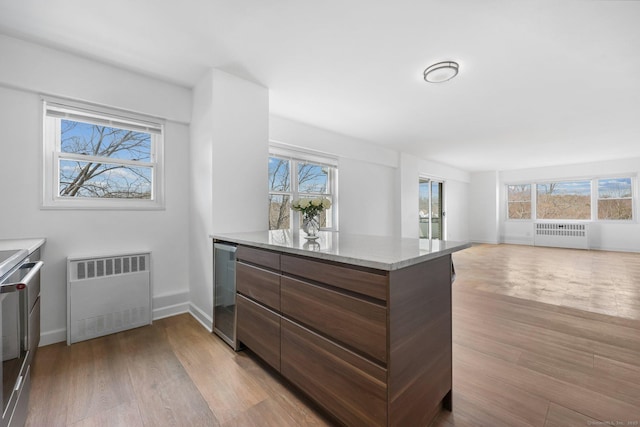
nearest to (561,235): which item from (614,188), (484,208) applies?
(614,188)

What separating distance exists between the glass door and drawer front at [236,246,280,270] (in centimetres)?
630

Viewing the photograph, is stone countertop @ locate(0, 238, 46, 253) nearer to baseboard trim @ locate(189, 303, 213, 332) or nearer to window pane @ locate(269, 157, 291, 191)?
baseboard trim @ locate(189, 303, 213, 332)

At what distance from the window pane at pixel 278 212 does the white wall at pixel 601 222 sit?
8.60m

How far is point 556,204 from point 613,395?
352 inches

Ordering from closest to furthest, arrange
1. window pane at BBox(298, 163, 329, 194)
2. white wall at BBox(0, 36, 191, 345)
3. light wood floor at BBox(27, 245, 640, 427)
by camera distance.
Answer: light wood floor at BBox(27, 245, 640, 427) → white wall at BBox(0, 36, 191, 345) → window pane at BBox(298, 163, 329, 194)

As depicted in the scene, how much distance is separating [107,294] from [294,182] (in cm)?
280

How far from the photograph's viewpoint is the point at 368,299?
122 cm

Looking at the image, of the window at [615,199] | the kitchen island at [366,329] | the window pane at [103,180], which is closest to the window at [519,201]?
the window at [615,199]

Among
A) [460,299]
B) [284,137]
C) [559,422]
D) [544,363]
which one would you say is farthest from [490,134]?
[559,422]

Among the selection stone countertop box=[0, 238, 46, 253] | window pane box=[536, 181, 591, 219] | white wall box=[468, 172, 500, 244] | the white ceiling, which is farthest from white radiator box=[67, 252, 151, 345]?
window pane box=[536, 181, 591, 219]

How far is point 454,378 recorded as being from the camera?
1.87 meters

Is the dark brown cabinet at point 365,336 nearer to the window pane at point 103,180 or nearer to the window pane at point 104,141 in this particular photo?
the window pane at point 103,180

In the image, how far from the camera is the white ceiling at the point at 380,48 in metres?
1.95

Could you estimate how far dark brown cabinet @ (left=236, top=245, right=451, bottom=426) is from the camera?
1.18 metres
